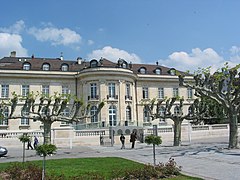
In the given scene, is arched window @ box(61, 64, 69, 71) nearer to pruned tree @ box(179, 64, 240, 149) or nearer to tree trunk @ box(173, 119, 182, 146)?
tree trunk @ box(173, 119, 182, 146)

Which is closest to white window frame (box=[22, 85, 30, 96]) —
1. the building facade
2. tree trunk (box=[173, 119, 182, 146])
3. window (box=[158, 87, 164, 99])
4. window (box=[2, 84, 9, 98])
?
the building facade

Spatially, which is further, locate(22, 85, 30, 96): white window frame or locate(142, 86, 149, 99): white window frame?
locate(142, 86, 149, 99): white window frame

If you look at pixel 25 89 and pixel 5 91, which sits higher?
pixel 25 89

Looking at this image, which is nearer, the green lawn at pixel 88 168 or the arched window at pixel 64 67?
the green lawn at pixel 88 168

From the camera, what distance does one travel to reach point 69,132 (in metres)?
26.8

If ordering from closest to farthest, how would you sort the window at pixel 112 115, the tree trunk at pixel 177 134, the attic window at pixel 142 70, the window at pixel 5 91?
the tree trunk at pixel 177 134, the window at pixel 5 91, the window at pixel 112 115, the attic window at pixel 142 70

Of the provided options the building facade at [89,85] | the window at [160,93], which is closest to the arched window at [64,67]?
the building facade at [89,85]

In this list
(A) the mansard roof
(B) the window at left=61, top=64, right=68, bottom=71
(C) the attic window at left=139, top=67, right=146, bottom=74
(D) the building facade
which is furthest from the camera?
(C) the attic window at left=139, top=67, right=146, bottom=74

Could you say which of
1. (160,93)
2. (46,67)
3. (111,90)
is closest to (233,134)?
(111,90)

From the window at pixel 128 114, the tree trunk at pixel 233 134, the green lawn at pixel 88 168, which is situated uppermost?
the window at pixel 128 114

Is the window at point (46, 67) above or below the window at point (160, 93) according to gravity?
above

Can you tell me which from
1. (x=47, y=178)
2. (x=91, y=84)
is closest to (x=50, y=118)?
(x=47, y=178)

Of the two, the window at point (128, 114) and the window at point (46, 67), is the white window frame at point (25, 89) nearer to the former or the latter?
the window at point (46, 67)

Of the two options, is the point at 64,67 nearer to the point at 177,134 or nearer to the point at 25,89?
the point at 25,89
